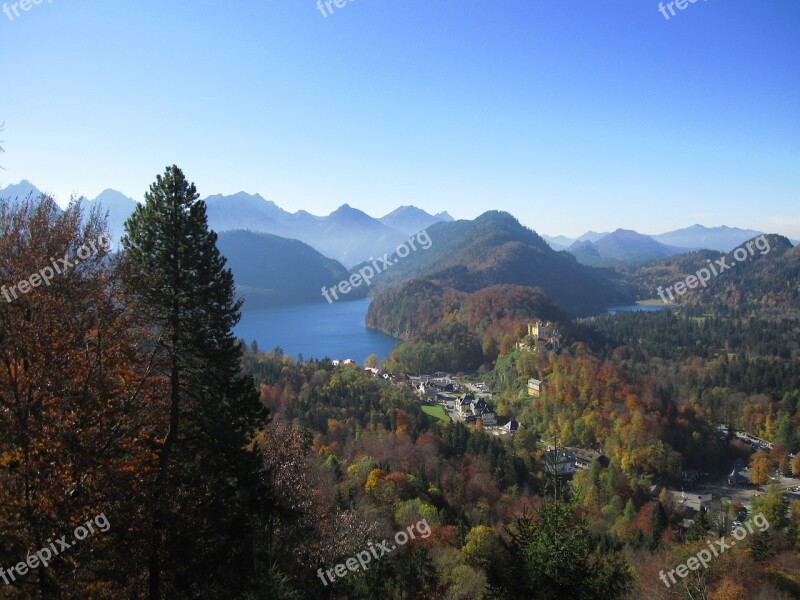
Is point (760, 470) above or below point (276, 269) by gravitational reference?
below

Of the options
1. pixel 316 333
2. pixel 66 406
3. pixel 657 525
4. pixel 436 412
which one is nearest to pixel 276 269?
pixel 316 333

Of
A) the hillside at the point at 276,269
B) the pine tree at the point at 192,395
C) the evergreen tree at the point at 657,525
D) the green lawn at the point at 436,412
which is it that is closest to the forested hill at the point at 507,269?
the hillside at the point at 276,269

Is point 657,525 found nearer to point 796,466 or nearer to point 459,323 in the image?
point 796,466

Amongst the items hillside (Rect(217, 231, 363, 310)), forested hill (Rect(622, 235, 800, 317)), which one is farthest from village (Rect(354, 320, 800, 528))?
hillside (Rect(217, 231, 363, 310))

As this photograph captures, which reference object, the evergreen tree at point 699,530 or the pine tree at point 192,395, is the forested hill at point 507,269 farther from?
the pine tree at point 192,395

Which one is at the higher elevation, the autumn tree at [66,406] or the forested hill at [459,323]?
the autumn tree at [66,406]

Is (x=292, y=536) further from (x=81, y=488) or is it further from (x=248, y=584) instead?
(x=81, y=488)
